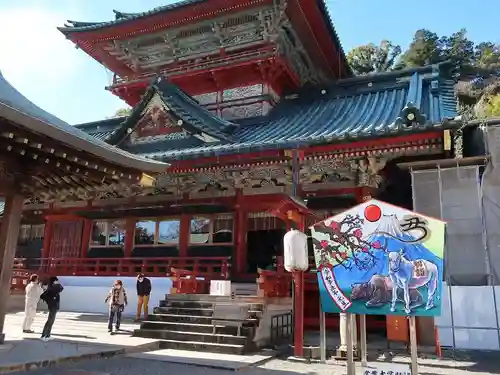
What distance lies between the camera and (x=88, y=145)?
8039 millimetres

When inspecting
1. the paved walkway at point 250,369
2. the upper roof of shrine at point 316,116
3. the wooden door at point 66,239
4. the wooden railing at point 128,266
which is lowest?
the paved walkway at point 250,369

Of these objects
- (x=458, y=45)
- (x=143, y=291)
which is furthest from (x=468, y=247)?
(x=458, y=45)

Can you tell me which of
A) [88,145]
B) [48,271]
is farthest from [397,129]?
[48,271]

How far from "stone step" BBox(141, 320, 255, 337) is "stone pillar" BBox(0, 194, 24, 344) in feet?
11.2

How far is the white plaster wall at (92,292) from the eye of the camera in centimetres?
1481

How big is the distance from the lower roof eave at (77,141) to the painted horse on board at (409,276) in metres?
5.60

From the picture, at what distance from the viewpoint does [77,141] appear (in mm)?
7816

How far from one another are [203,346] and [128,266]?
668 cm

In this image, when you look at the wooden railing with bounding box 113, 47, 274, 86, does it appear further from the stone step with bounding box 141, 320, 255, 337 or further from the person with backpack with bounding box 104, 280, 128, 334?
the stone step with bounding box 141, 320, 255, 337

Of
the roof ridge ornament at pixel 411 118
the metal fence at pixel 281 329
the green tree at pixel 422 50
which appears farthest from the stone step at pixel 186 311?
the green tree at pixel 422 50

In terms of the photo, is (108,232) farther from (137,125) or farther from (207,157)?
(207,157)

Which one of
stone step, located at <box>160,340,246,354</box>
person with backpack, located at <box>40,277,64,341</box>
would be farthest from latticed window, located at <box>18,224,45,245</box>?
stone step, located at <box>160,340,246,354</box>

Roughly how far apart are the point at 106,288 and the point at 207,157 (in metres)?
6.83

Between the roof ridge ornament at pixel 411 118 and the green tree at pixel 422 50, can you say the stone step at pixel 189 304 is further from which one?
the green tree at pixel 422 50
